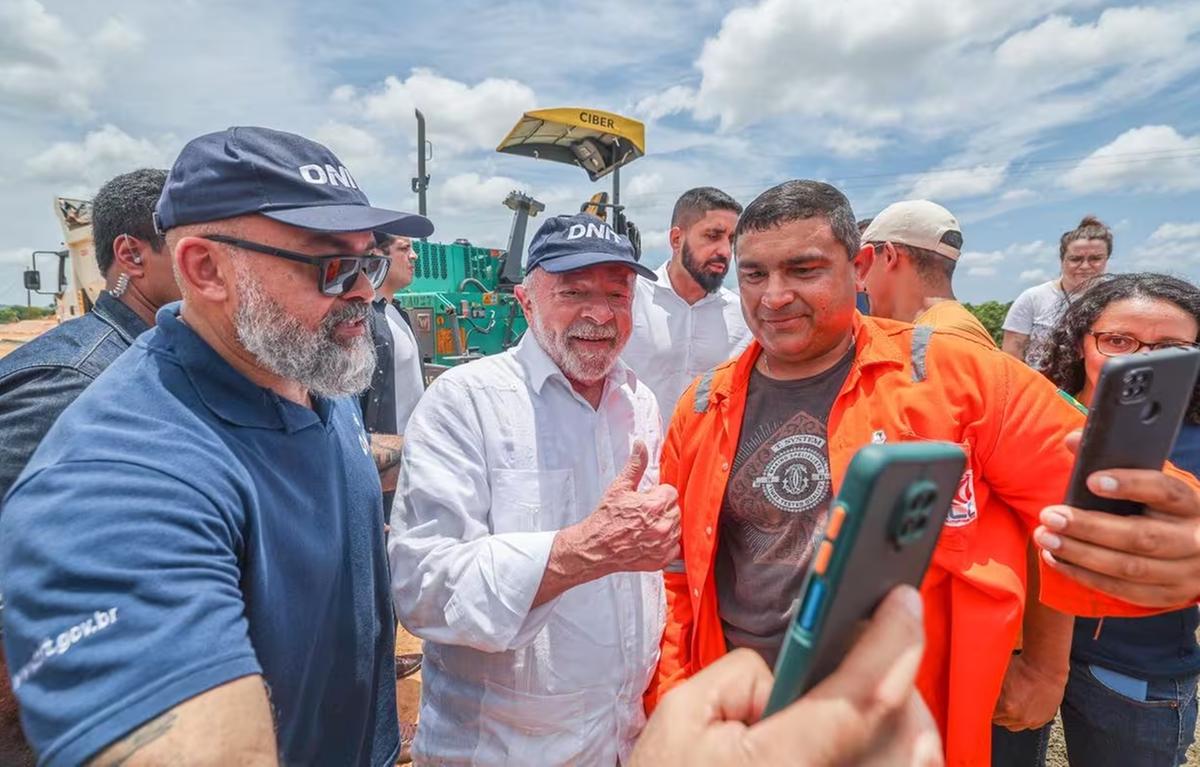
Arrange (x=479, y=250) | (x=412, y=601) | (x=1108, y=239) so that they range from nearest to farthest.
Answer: (x=412, y=601) < (x=1108, y=239) < (x=479, y=250)

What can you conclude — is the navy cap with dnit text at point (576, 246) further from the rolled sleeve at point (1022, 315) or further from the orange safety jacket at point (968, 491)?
the rolled sleeve at point (1022, 315)

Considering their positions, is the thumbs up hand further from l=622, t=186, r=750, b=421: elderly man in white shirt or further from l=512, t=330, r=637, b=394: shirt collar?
l=622, t=186, r=750, b=421: elderly man in white shirt

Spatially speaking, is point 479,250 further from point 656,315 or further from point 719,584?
point 719,584

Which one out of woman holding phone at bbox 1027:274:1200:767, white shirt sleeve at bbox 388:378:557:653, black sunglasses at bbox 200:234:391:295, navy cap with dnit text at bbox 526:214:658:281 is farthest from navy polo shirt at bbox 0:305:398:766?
woman holding phone at bbox 1027:274:1200:767

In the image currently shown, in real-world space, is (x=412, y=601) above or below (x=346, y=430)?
below

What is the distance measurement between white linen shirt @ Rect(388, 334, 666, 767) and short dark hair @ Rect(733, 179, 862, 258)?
837 mm

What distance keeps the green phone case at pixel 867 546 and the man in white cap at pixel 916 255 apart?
8.57 ft

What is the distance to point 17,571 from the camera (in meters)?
0.93

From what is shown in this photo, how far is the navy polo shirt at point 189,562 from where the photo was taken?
2.85 ft

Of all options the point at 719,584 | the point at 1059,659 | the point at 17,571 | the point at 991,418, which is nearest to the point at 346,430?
the point at 17,571

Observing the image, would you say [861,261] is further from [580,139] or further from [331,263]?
[580,139]

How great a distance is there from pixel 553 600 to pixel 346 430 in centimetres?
72

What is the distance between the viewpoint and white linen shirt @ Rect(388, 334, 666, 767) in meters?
1.65

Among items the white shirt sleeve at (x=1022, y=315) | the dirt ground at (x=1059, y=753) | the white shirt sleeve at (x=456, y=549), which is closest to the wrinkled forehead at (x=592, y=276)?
the white shirt sleeve at (x=456, y=549)
